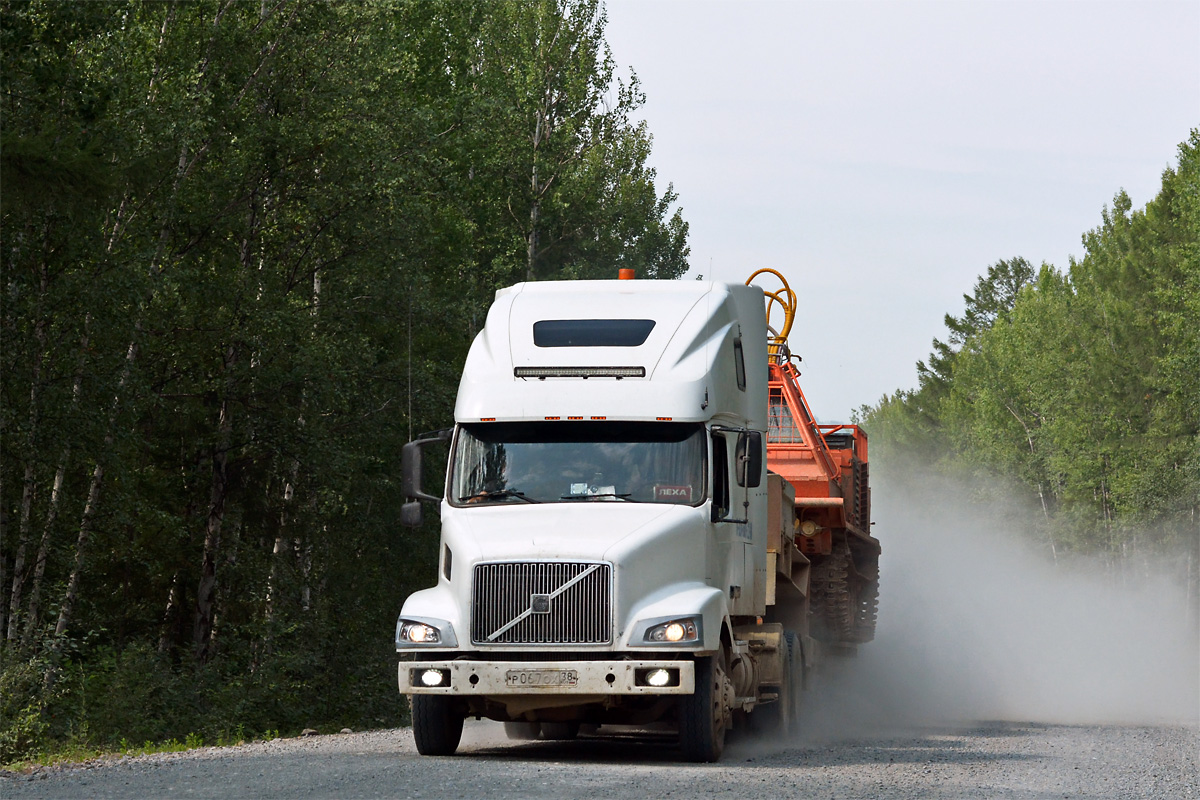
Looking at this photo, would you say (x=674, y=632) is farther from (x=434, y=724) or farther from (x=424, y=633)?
(x=434, y=724)

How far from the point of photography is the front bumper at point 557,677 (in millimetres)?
10719

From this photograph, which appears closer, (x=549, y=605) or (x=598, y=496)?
(x=549, y=605)

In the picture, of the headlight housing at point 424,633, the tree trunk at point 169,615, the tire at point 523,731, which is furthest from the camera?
the tree trunk at point 169,615

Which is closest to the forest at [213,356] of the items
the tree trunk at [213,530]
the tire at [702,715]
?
the tree trunk at [213,530]

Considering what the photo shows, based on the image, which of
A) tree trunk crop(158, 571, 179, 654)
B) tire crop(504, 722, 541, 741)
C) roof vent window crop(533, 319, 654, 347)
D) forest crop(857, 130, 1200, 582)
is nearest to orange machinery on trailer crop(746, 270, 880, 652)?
tire crop(504, 722, 541, 741)

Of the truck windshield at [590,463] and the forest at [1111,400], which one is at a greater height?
the forest at [1111,400]

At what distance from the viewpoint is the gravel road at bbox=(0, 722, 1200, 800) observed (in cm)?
923

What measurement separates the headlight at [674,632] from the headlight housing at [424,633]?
1.52 metres

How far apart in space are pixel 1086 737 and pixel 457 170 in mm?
23649

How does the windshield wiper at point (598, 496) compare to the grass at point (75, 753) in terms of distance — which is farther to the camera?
the grass at point (75, 753)

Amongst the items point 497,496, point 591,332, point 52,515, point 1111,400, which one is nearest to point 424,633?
point 497,496

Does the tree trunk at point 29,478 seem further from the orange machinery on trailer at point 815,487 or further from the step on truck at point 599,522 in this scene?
the orange machinery on trailer at point 815,487

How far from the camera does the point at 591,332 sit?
40.1 ft

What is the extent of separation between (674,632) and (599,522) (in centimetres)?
105
